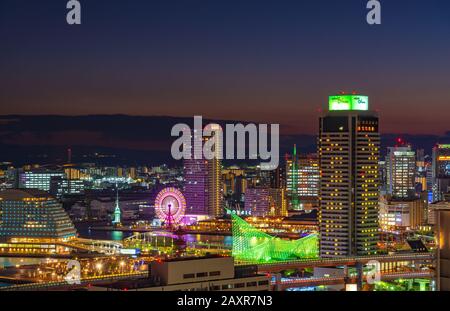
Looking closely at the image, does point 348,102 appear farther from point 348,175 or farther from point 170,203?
point 170,203

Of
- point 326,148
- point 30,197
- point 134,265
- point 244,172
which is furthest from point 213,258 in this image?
point 244,172

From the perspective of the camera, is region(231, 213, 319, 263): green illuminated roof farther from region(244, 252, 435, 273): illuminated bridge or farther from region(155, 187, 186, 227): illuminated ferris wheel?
region(155, 187, 186, 227): illuminated ferris wheel

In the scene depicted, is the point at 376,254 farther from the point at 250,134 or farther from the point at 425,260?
the point at 250,134

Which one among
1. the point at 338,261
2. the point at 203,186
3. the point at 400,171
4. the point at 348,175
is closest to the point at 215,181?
the point at 203,186

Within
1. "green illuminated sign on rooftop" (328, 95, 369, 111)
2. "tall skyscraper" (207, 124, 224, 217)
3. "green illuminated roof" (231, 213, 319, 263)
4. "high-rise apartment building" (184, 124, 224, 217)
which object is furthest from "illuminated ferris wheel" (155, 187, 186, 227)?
"high-rise apartment building" (184, 124, 224, 217)

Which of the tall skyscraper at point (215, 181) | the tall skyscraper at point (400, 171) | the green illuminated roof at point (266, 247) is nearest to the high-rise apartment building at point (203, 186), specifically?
the tall skyscraper at point (215, 181)

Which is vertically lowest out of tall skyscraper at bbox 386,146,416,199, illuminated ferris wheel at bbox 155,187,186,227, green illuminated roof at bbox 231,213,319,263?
green illuminated roof at bbox 231,213,319,263
